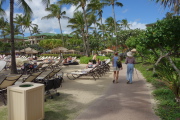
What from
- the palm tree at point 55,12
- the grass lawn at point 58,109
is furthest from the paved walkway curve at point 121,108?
the palm tree at point 55,12

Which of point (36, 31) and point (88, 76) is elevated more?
point (36, 31)

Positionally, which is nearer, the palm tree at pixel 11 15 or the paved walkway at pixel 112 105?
the paved walkway at pixel 112 105

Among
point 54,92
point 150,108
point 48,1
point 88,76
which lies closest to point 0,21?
point 48,1

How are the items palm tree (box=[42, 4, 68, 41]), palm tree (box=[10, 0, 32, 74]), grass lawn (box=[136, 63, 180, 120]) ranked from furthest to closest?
palm tree (box=[42, 4, 68, 41])
palm tree (box=[10, 0, 32, 74])
grass lawn (box=[136, 63, 180, 120])

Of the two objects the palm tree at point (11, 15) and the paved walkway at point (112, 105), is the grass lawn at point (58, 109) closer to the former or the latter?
the paved walkway at point (112, 105)

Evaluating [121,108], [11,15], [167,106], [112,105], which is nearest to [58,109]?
[112,105]

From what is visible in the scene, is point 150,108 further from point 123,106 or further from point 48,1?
point 48,1

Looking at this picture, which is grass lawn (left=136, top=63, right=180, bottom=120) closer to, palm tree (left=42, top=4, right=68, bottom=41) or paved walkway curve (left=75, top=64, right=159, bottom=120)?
paved walkway curve (left=75, top=64, right=159, bottom=120)

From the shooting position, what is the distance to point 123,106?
14.2 feet

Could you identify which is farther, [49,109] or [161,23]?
[161,23]

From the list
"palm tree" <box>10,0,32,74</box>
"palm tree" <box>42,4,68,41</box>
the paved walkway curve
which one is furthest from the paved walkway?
"palm tree" <box>42,4,68,41</box>

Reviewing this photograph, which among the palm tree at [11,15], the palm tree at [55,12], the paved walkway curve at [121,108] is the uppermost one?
the palm tree at [55,12]

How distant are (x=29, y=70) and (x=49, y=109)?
7.10 metres

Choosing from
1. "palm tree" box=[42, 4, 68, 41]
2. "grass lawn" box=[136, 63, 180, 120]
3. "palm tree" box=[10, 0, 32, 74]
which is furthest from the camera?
"palm tree" box=[42, 4, 68, 41]
